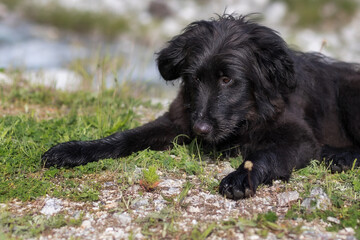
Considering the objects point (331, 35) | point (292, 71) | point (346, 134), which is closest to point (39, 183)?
point (292, 71)

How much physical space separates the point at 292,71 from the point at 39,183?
246cm

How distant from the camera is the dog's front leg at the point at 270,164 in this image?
3271 mm

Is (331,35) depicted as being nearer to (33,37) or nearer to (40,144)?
(33,37)

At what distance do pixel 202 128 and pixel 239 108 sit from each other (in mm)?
482

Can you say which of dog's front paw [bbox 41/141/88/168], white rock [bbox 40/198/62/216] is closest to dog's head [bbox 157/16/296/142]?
dog's front paw [bbox 41/141/88/168]

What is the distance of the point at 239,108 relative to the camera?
12.7 feet

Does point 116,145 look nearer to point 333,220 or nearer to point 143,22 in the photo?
point 333,220

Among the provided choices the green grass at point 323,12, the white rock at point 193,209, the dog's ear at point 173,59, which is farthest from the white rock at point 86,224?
the green grass at point 323,12

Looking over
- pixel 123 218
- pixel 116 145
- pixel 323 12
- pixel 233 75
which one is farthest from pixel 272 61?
pixel 323 12

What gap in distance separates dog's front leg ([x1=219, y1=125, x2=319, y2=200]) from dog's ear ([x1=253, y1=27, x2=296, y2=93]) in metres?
0.51

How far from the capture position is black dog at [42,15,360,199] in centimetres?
376

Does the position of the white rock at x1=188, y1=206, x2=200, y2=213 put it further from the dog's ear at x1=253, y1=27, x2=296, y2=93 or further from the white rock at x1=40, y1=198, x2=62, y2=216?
the dog's ear at x1=253, y1=27, x2=296, y2=93

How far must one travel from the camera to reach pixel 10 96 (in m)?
5.71

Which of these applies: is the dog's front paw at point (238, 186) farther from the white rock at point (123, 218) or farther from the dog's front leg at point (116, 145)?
the dog's front leg at point (116, 145)
